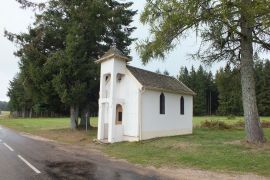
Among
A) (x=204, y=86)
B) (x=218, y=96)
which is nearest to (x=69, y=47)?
(x=218, y=96)

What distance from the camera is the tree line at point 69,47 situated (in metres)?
27.2

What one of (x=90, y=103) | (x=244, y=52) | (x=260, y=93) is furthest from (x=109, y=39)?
(x=260, y=93)

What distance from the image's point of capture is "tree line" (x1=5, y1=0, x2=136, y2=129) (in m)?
27.2

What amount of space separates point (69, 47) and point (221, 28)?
15.0m

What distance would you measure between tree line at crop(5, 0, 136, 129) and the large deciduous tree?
35.5 feet

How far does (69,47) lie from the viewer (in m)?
26.9

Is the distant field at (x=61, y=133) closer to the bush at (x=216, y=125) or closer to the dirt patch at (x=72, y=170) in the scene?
the dirt patch at (x=72, y=170)

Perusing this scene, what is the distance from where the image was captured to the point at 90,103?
32094 millimetres

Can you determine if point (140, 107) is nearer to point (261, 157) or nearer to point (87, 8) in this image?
point (261, 157)

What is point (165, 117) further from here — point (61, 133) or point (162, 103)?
point (61, 133)

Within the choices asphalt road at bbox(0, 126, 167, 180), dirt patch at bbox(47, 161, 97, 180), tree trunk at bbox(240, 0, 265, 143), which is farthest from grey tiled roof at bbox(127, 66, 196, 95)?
dirt patch at bbox(47, 161, 97, 180)

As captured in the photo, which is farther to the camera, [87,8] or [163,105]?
[87,8]

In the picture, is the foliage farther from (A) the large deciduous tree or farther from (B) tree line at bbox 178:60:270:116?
(A) the large deciduous tree

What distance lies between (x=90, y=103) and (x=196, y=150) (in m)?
17.9
